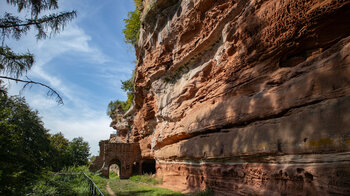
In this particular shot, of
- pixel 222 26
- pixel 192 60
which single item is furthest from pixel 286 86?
pixel 192 60

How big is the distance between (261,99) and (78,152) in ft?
97.7

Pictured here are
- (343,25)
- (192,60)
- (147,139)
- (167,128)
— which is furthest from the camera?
(147,139)

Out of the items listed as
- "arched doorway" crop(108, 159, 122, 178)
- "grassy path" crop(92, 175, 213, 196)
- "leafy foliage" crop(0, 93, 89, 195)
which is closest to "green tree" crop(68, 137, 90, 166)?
"leafy foliage" crop(0, 93, 89, 195)

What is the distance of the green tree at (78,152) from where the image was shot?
2826 centimetres

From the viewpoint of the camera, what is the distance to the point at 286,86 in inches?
229

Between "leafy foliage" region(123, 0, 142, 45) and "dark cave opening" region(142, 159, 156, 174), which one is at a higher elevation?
"leafy foliage" region(123, 0, 142, 45)

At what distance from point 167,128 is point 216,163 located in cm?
565

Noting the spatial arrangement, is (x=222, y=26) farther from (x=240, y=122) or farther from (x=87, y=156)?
(x=87, y=156)

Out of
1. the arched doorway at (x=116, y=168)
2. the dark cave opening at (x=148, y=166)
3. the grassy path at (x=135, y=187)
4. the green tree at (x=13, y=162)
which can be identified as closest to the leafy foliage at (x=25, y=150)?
the green tree at (x=13, y=162)

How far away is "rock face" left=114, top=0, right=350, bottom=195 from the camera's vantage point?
454 centimetres

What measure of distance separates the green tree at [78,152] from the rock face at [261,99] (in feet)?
68.3

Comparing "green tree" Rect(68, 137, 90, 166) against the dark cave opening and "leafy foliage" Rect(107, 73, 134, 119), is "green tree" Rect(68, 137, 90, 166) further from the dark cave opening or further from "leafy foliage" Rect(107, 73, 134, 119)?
the dark cave opening

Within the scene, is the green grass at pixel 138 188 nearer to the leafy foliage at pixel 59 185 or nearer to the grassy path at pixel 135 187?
the grassy path at pixel 135 187

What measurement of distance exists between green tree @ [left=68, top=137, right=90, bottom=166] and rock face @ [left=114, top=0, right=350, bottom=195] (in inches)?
820
